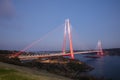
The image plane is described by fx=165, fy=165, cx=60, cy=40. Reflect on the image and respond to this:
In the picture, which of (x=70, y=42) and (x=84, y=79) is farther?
(x=70, y=42)

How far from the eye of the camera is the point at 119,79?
23594 mm

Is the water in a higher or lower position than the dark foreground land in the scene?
lower

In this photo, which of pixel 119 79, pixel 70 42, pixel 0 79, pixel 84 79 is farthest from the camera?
pixel 70 42

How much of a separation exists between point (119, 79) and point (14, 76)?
20576 millimetres

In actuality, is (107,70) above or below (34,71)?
below

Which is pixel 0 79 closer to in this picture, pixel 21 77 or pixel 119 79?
pixel 21 77

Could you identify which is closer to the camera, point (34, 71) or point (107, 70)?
point (34, 71)

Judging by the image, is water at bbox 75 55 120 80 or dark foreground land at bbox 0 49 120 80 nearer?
dark foreground land at bbox 0 49 120 80

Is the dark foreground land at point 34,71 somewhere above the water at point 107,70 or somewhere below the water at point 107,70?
above

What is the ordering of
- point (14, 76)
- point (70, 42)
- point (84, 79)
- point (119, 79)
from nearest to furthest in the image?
point (14, 76) → point (84, 79) → point (119, 79) → point (70, 42)

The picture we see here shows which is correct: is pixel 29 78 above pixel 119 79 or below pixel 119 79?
above

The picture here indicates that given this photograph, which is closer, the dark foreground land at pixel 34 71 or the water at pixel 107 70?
the dark foreground land at pixel 34 71

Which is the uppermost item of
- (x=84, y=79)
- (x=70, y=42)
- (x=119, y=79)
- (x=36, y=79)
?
(x=70, y=42)

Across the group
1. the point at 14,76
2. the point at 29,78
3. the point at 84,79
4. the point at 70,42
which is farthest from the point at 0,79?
the point at 70,42
